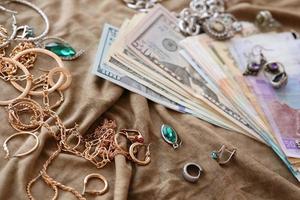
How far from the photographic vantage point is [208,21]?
4.26 feet

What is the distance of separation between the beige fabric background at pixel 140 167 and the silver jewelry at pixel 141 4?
0.64 feet

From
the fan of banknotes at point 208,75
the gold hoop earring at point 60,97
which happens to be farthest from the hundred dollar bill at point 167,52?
the gold hoop earring at point 60,97

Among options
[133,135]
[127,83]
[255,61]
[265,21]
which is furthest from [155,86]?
[265,21]

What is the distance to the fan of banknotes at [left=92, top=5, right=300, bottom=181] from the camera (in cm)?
107

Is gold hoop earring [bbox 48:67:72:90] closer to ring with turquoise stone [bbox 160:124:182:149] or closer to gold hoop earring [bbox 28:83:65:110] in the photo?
gold hoop earring [bbox 28:83:65:110]

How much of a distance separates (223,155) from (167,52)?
0.34 meters

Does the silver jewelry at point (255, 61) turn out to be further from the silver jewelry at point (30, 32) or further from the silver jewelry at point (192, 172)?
the silver jewelry at point (30, 32)

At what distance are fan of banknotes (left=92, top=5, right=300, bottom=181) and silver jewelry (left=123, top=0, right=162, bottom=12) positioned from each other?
54 mm

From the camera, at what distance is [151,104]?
1073mm

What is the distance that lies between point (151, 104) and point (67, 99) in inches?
7.6

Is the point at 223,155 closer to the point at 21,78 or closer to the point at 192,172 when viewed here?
the point at 192,172

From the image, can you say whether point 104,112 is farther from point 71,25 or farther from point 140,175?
point 71,25

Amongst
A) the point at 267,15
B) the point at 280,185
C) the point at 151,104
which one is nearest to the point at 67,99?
the point at 151,104

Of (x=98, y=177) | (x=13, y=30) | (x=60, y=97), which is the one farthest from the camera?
(x=13, y=30)
